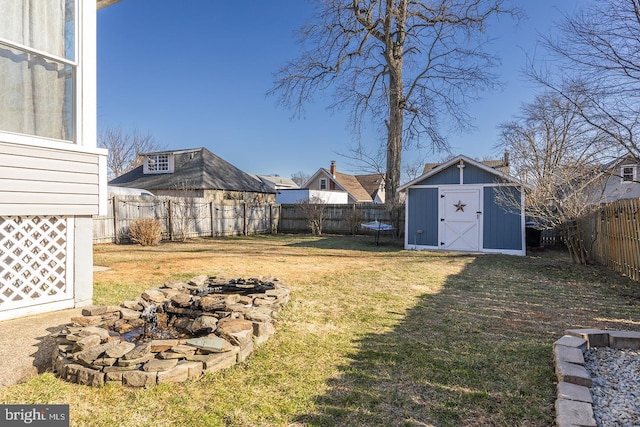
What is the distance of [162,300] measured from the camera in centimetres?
408

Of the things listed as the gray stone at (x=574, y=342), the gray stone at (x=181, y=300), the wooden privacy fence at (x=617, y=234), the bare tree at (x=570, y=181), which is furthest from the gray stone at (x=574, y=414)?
the bare tree at (x=570, y=181)

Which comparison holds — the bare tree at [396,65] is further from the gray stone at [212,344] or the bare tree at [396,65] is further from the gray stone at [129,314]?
the gray stone at [212,344]

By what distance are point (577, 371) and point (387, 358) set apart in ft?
4.24

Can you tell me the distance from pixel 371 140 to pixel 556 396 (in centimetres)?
1587

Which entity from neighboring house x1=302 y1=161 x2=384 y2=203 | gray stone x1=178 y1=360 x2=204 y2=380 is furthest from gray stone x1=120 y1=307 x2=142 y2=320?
neighboring house x1=302 y1=161 x2=384 y2=203

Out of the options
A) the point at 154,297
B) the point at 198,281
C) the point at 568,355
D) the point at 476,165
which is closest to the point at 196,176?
the point at 476,165

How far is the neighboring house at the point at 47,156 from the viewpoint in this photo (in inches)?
149

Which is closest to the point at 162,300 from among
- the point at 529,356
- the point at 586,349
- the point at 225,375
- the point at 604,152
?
the point at 225,375

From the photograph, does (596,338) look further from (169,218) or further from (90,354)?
(169,218)

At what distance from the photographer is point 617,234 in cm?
695

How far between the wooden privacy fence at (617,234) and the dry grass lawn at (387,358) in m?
0.46

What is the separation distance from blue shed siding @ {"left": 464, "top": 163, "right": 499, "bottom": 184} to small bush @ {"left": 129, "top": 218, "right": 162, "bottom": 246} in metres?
9.92

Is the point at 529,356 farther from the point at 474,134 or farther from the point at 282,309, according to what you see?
the point at 474,134

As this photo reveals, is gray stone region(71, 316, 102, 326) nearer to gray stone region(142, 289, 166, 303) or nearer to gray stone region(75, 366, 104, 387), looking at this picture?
gray stone region(142, 289, 166, 303)
